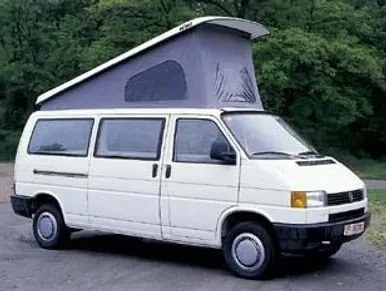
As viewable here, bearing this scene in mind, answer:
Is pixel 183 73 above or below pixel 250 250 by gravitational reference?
above

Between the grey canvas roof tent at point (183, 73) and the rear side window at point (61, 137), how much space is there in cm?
29

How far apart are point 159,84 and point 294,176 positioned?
2.35 m

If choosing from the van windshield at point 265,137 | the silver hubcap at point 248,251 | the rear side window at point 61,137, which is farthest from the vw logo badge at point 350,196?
the rear side window at point 61,137

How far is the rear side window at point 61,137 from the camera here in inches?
374

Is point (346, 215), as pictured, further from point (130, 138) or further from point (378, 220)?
point (378, 220)

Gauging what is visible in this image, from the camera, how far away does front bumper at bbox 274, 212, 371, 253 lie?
753cm

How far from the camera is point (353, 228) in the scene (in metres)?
7.93

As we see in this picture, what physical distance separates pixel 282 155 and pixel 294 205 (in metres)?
0.82

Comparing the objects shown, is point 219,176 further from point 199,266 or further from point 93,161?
point 93,161

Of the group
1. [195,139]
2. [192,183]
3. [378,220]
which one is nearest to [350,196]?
[192,183]

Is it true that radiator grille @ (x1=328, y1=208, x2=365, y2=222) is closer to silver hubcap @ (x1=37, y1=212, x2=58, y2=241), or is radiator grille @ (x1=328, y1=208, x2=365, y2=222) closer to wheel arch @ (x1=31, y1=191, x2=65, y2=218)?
wheel arch @ (x1=31, y1=191, x2=65, y2=218)

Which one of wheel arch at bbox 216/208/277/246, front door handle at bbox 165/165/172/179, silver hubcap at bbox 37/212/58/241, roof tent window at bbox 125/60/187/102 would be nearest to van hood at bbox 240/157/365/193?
wheel arch at bbox 216/208/277/246

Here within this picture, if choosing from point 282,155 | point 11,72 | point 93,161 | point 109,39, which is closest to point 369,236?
point 282,155

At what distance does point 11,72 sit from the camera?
36.3 meters
